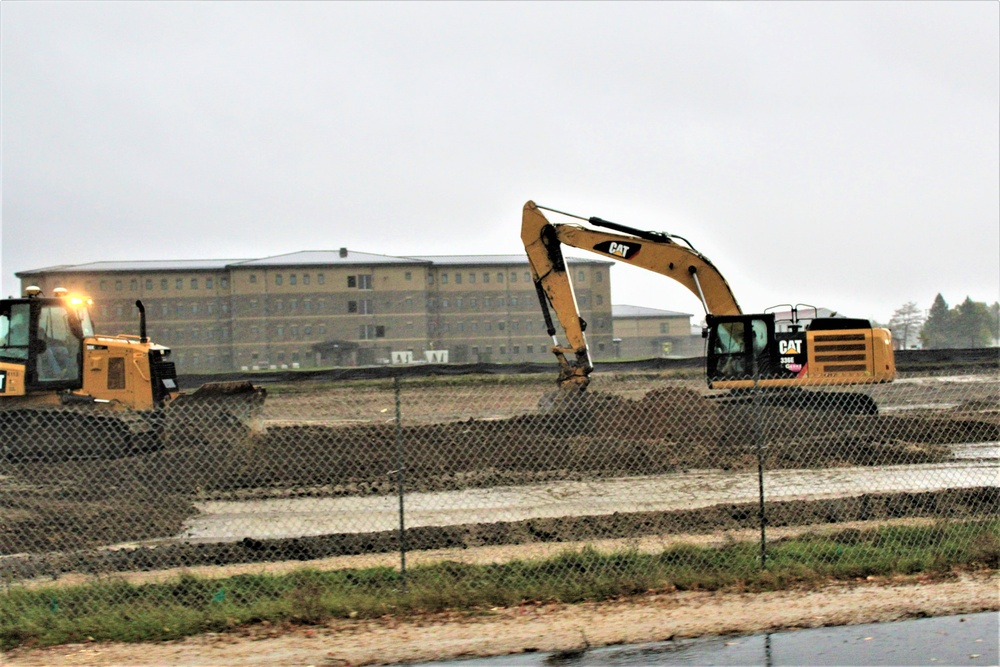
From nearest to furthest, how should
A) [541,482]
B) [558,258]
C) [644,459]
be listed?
[541,482], [644,459], [558,258]

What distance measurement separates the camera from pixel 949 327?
78062 mm

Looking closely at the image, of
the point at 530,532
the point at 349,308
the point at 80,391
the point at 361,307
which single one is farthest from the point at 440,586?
the point at 361,307

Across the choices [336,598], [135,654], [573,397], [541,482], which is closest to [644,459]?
[541,482]

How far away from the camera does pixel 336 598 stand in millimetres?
7789

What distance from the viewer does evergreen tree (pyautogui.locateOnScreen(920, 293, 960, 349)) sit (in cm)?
7662

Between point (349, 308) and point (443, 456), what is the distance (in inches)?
1817

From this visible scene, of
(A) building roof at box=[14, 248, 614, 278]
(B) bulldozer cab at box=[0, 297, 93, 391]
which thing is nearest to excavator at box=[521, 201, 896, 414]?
(B) bulldozer cab at box=[0, 297, 93, 391]

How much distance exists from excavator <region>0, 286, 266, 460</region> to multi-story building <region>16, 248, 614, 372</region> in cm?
3404

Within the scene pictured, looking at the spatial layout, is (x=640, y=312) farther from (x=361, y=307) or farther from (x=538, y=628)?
(x=538, y=628)

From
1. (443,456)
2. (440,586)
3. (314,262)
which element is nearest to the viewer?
(440,586)

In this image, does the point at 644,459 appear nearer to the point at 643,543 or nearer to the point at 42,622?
the point at 643,543

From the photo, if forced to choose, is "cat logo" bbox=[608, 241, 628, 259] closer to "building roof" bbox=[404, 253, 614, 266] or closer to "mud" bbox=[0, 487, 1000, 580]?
"mud" bbox=[0, 487, 1000, 580]

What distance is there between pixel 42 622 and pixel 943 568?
787cm

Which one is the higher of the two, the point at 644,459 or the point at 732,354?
the point at 732,354
